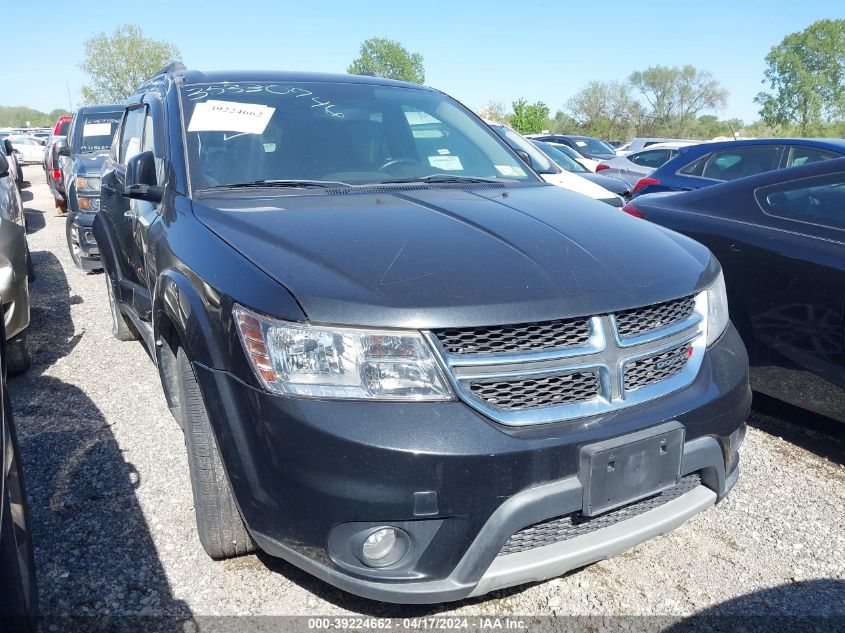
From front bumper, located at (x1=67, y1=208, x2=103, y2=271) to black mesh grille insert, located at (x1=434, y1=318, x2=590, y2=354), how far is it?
A: 625cm

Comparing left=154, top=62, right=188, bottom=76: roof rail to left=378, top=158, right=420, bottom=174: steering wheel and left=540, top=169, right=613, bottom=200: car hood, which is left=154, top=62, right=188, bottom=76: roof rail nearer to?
left=378, top=158, right=420, bottom=174: steering wheel

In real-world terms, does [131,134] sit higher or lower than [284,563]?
higher

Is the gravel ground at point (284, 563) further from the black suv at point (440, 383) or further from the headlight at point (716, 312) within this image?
the headlight at point (716, 312)

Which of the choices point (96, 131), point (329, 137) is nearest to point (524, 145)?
point (329, 137)

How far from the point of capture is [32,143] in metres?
32.8

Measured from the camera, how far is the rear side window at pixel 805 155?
6.27 metres

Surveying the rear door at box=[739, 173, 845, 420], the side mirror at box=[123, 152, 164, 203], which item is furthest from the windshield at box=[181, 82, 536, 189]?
the rear door at box=[739, 173, 845, 420]

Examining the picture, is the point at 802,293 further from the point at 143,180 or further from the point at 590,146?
the point at 590,146

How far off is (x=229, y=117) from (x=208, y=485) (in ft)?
5.29

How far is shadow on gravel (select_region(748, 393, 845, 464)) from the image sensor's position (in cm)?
371

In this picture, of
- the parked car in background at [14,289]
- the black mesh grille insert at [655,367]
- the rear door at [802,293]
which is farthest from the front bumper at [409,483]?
the parked car in background at [14,289]

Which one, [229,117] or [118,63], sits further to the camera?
[118,63]

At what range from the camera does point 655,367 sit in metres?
2.27

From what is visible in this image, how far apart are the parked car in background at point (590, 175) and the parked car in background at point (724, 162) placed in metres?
0.42
